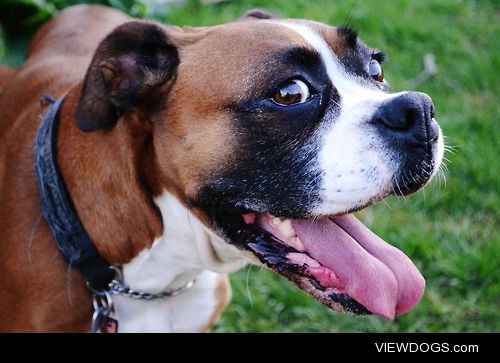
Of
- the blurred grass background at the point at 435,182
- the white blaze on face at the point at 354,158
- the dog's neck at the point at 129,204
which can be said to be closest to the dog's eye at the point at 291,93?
the white blaze on face at the point at 354,158

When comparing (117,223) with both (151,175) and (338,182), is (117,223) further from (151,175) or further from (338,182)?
(338,182)

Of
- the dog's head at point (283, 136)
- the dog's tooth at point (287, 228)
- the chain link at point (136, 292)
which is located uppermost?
the dog's head at point (283, 136)

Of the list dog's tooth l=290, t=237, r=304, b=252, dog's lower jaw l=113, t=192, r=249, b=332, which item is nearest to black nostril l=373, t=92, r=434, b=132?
dog's tooth l=290, t=237, r=304, b=252

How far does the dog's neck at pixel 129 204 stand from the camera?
2725 mm

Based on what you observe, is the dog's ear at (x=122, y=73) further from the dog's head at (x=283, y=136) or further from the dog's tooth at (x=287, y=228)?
the dog's tooth at (x=287, y=228)

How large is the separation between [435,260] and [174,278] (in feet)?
6.07

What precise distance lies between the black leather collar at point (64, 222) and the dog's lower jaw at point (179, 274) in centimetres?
14

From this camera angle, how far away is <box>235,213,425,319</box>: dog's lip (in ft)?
8.27

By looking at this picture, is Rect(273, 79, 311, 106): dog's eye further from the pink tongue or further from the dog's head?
the pink tongue

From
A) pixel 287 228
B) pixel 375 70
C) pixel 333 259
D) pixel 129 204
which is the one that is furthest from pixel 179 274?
pixel 375 70

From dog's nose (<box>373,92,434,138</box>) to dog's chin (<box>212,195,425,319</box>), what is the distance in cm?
43

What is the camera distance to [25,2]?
4387 mm

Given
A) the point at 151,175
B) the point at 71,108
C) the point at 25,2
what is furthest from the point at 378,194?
the point at 25,2

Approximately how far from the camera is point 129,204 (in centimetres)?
277
